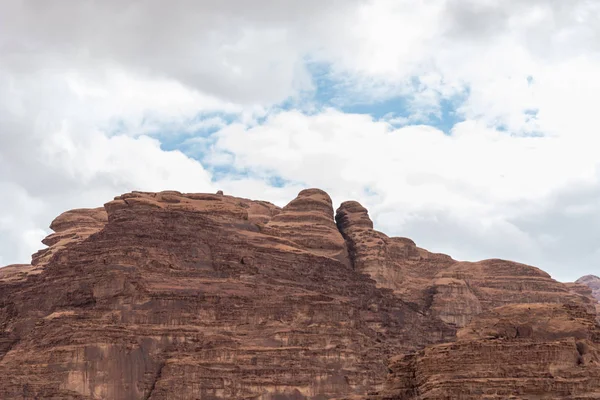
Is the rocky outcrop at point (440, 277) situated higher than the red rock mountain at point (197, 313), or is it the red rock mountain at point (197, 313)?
the rocky outcrop at point (440, 277)

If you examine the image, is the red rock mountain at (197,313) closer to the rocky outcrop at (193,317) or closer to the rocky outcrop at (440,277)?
the rocky outcrop at (193,317)

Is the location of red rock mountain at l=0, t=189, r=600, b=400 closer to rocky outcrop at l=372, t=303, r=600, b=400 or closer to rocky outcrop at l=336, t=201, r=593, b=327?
rocky outcrop at l=336, t=201, r=593, b=327

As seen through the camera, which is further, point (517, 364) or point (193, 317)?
point (193, 317)

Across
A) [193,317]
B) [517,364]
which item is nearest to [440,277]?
[193,317]

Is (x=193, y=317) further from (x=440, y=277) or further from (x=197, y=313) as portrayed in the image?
(x=440, y=277)

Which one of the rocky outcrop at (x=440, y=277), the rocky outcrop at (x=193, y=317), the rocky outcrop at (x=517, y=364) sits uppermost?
the rocky outcrop at (x=440, y=277)

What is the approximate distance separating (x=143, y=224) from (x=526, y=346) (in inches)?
2455

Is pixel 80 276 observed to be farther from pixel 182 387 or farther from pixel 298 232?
pixel 298 232

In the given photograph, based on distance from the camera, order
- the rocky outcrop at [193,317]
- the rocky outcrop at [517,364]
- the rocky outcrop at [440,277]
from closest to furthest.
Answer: the rocky outcrop at [517,364]
the rocky outcrop at [193,317]
the rocky outcrop at [440,277]

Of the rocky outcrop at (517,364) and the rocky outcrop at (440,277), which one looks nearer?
the rocky outcrop at (517,364)

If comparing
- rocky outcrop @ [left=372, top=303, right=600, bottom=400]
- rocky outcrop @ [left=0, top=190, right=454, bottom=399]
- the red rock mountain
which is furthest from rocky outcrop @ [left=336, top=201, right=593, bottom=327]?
rocky outcrop @ [left=372, top=303, right=600, bottom=400]

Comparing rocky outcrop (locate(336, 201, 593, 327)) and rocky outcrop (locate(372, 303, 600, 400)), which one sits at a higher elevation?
rocky outcrop (locate(336, 201, 593, 327))

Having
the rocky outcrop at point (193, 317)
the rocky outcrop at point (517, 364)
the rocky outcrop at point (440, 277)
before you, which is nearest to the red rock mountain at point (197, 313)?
the rocky outcrop at point (193, 317)

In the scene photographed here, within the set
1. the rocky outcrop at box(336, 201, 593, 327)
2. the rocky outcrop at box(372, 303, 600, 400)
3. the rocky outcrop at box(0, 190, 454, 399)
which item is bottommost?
the rocky outcrop at box(372, 303, 600, 400)
